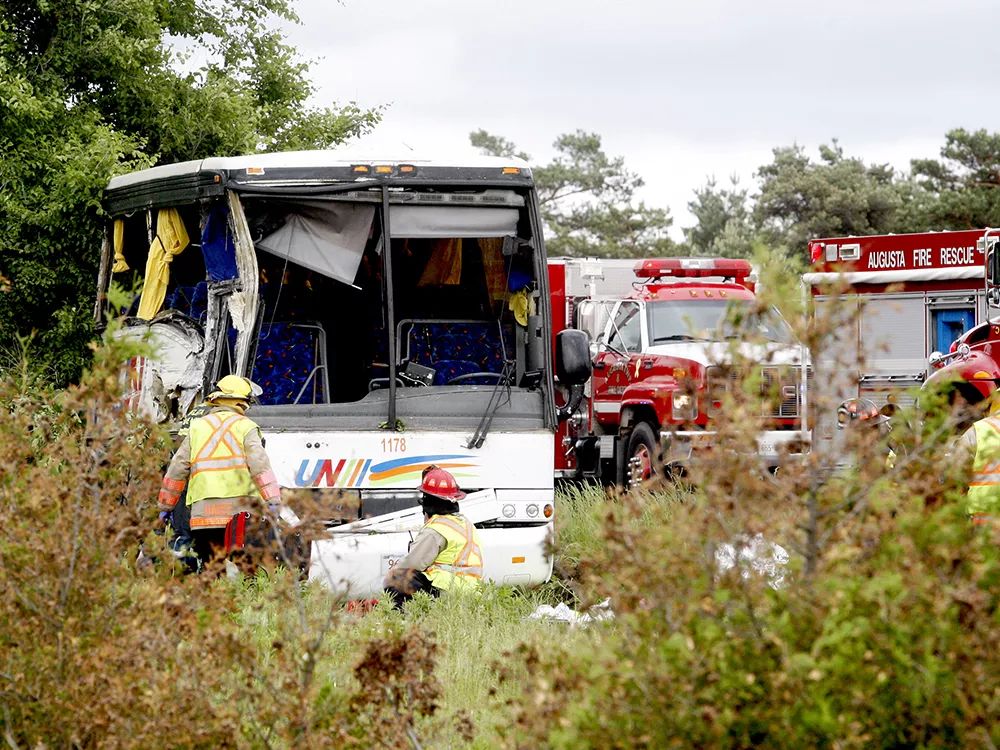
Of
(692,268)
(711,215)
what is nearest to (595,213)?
(711,215)

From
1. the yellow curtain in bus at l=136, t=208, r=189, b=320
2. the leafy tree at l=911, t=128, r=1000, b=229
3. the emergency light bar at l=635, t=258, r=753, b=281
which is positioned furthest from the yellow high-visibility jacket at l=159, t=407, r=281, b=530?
the leafy tree at l=911, t=128, r=1000, b=229

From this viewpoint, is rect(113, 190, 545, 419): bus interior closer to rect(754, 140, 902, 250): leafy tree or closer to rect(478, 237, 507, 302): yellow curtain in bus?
rect(478, 237, 507, 302): yellow curtain in bus

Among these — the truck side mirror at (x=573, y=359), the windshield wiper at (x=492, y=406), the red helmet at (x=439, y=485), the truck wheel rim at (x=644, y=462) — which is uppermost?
the truck side mirror at (x=573, y=359)

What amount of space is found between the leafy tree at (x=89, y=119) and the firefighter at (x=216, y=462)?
4.96m

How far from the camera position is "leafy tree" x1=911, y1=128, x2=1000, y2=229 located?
39969 mm

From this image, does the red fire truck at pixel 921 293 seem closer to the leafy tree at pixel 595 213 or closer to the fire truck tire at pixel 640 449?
the fire truck tire at pixel 640 449

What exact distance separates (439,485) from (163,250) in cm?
345

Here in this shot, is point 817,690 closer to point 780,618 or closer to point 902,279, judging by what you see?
point 780,618

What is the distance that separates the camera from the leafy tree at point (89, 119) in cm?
1340

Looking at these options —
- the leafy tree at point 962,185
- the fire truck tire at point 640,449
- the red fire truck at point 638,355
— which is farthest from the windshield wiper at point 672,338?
the leafy tree at point 962,185

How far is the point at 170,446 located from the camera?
18.0 ft

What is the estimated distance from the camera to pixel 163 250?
10805 mm

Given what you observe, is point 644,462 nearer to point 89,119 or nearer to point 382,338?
point 382,338

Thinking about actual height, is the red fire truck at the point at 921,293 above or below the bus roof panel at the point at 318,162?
below
